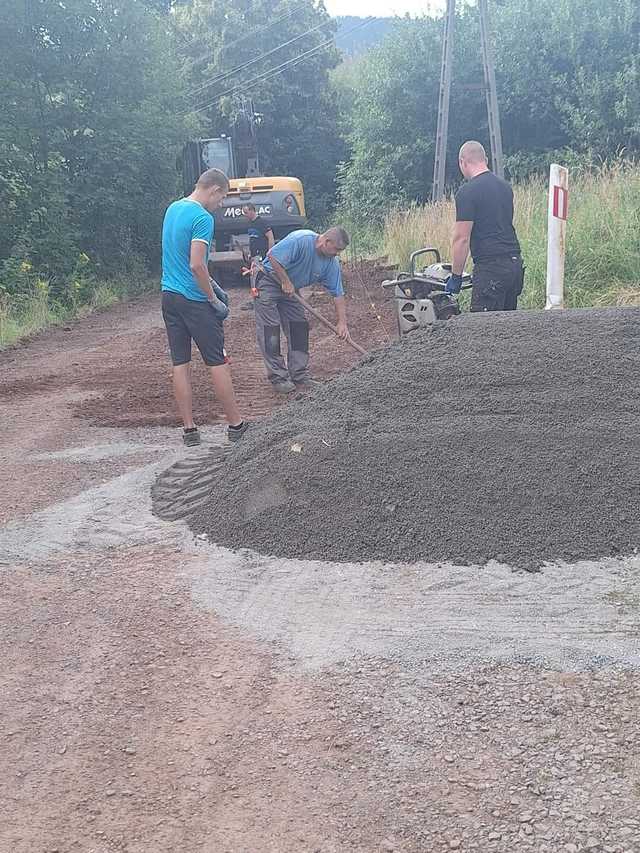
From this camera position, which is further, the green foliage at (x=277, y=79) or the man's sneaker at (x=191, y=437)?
the green foliage at (x=277, y=79)

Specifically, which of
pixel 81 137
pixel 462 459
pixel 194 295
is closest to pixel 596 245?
pixel 194 295

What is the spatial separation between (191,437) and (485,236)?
254 centimetres

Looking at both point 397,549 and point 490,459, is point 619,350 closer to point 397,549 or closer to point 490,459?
point 490,459

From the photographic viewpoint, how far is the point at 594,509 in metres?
4.16

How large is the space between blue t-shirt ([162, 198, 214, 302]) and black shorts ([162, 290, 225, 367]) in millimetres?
60

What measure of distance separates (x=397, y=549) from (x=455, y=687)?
1.13m

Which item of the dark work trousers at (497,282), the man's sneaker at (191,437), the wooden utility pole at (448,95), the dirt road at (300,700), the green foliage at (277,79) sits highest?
the green foliage at (277,79)

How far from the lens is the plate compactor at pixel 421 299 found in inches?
275

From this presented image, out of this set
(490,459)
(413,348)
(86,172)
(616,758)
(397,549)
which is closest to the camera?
(616,758)

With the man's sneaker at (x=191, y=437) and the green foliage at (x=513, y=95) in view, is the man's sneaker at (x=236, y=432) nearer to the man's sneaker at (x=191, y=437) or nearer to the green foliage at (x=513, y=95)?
the man's sneaker at (x=191, y=437)

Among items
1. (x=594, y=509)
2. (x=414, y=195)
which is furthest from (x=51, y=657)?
(x=414, y=195)

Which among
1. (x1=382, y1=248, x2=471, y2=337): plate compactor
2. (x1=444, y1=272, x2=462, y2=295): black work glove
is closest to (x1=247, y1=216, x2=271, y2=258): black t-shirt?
(x1=382, y1=248, x2=471, y2=337): plate compactor

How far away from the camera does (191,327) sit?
610 cm

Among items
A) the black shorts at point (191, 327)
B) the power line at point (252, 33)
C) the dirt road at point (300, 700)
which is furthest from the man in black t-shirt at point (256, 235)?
the power line at point (252, 33)
